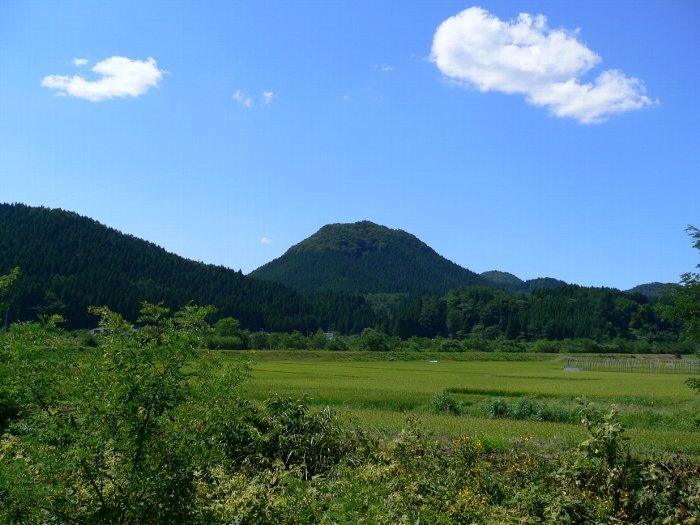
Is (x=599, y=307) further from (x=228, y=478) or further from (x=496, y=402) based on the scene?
(x=228, y=478)

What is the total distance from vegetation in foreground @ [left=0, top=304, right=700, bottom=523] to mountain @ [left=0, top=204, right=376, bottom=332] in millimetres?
107044

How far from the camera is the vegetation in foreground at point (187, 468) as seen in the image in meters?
5.97

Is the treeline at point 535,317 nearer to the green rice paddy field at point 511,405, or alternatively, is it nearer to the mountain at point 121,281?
the mountain at point 121,281

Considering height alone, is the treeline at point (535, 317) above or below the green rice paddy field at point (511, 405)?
above

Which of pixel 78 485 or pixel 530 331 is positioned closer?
pixel 78 485

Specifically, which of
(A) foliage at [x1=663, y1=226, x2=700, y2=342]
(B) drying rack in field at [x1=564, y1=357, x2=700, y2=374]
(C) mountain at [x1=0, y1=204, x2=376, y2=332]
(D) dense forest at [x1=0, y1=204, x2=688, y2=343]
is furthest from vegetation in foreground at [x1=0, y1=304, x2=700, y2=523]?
(D) dense forest at [x1=0, y1=204, x2=688, y2=343]

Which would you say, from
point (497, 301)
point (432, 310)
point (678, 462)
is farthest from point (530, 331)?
point (678, 462)

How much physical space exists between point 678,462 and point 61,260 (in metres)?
137

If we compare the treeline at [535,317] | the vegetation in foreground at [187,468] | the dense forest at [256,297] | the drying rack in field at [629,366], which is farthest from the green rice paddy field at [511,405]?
the treeline at [535,317]

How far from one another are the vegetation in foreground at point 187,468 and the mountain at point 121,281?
351 ft

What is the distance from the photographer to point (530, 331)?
131375 millimetres

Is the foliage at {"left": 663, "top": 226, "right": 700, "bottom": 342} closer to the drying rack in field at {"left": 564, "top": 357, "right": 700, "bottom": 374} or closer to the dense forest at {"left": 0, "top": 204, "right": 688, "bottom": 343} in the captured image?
the drying rack in field at {"left": 564, "top": 357, "right": 700, "bottom": 374}

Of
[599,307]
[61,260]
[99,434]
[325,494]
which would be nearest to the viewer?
[99,434]

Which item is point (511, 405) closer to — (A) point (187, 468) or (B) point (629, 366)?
(A) point (187, 468)
